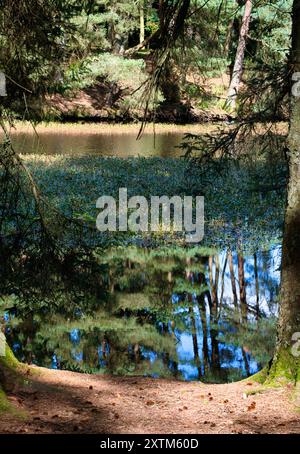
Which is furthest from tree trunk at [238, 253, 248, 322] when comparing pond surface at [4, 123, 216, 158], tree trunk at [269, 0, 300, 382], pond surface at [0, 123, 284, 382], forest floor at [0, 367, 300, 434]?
pond surface at [4, 123, 216, 158]

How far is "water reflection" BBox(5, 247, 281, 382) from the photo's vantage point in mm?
7707

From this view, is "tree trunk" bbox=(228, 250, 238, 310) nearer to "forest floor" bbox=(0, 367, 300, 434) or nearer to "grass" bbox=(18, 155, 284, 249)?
"grass" bbox=(18, 155, 284, 249)

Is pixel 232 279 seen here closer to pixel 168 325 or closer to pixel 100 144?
pixel 168 325

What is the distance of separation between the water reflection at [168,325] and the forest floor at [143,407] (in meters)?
1.12

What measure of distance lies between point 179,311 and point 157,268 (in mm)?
1998

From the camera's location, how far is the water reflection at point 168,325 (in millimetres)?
7707

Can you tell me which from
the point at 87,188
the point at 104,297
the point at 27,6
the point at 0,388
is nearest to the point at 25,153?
the point at 87,188

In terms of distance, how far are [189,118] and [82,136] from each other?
32.4 ft

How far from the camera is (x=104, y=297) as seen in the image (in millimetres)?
9648

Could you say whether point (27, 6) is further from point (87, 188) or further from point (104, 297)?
point (87, 188)

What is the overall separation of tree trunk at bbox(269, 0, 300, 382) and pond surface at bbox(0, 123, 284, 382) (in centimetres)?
181

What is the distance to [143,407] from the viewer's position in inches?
224

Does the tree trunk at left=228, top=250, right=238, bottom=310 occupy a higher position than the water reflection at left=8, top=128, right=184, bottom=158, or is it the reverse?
the water reflection at left=8, top=128, right=184, bottom=158
